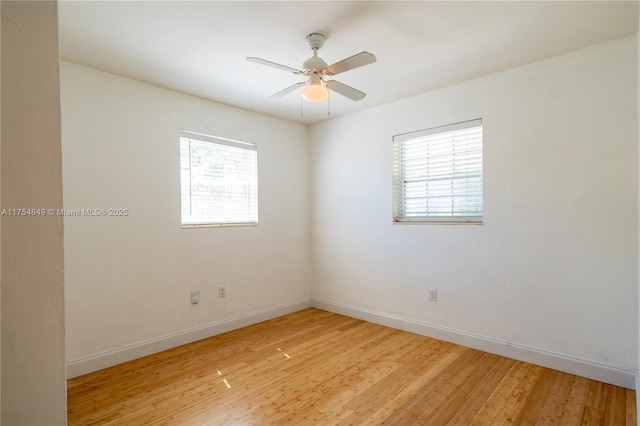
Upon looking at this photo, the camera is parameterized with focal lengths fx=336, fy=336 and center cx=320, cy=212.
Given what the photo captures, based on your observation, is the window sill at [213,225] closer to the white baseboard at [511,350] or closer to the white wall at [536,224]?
the white wall at [536,224]

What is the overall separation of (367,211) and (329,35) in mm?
2134

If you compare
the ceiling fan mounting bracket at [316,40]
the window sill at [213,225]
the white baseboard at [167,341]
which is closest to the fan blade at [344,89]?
the ceiling fan mounting bracket at [316,40]

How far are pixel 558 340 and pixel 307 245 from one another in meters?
2.93

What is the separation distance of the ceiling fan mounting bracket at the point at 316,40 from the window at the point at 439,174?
1.62m

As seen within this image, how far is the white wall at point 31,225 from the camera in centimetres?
74

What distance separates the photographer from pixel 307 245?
466cm

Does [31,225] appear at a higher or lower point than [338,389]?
higher

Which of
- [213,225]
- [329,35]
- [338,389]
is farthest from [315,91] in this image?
[338,389]

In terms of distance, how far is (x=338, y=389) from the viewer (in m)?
2.46

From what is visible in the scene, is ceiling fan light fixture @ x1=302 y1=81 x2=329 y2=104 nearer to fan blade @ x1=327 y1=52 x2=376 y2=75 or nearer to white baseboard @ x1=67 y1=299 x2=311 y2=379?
fan blade @ x1=327 y1=52 x2=376 y2=75

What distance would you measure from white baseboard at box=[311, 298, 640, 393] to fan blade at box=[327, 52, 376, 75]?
2624 millimetres

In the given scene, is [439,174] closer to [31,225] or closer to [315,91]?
[315,91]

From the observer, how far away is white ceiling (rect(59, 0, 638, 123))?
204 cm

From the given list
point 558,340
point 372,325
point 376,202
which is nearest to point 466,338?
point 558,340
